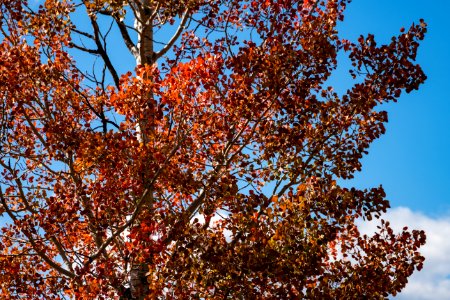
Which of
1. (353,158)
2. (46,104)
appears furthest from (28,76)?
(353,158)

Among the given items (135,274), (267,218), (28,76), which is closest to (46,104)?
(28,76)

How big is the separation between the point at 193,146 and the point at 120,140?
2.14 meters

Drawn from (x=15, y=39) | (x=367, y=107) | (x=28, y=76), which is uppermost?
(x=15, y=39)

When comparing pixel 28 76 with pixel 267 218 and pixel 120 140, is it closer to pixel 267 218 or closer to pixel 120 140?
pixel 120 140

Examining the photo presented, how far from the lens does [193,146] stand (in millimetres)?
12930

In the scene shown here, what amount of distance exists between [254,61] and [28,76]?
4924mm

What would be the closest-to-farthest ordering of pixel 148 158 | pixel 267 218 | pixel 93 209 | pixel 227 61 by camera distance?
pixel 267 218
pixel 148 158
pixel 93 209
pixel 227 61

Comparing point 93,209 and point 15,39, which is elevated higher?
point 15,39

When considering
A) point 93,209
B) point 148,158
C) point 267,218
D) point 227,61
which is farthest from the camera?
point 227,61

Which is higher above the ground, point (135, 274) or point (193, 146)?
point (193, 146)

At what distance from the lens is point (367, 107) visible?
1168cm

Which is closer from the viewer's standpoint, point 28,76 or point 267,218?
point 267,218

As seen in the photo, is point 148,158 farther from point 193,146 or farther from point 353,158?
point 353,158

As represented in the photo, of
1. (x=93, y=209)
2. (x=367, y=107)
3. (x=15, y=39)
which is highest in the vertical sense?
(x=15, y=39)
